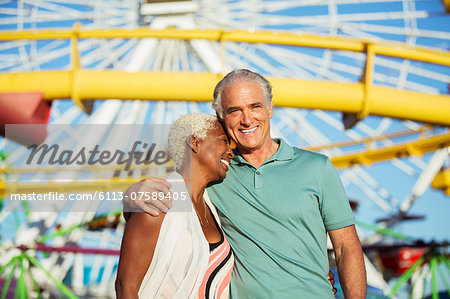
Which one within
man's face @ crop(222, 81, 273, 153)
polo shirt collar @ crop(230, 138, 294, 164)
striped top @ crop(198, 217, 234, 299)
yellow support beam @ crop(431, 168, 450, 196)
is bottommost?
yellow support beam @ crop(431, 168, 450, 196)

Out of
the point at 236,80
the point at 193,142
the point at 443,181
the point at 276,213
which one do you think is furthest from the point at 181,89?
the point at 443,181

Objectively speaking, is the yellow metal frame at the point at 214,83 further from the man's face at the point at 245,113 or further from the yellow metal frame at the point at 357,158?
the yellow metal frame at the point at 357,158

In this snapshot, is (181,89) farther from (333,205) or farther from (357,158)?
(357,158)

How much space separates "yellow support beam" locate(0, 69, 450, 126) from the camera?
415 centimetres

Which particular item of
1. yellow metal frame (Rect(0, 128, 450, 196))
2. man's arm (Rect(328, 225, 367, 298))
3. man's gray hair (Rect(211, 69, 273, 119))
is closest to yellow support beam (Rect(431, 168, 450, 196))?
yellow metal frame (Rect(0, 128, 450, 196))

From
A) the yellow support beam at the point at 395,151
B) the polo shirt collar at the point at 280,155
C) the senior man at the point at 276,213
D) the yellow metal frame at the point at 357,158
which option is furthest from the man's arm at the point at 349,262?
the yellow support beam at the point at 395,151

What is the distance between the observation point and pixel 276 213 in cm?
182

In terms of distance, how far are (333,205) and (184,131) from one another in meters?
0.69

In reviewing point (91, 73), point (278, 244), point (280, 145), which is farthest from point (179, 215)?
point (91, 73)

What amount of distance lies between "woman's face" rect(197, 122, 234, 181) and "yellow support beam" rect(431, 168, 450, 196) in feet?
40.6

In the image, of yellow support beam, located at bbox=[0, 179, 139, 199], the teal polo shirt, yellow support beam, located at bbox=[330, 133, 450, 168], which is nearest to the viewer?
the teal polo shirt

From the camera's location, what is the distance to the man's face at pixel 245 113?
189 cm

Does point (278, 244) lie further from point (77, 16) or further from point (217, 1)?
point (77, 16)

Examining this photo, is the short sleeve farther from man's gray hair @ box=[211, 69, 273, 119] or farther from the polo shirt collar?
man's gray hair @ box=[211, 69, 273, 119]
